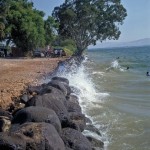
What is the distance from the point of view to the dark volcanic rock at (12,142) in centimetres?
599

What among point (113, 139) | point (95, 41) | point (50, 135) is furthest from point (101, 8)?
point (50, 135)

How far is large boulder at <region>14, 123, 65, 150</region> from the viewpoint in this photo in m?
6.29

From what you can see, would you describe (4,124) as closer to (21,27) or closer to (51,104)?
(51,104)

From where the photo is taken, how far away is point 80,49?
50.8m

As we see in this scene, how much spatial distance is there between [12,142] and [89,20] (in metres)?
44.9

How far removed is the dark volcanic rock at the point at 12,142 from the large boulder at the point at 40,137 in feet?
0.43

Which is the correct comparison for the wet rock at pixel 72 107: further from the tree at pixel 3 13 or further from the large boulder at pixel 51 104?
the tree at pixel 3 13

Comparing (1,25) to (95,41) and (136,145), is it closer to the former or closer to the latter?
(95,41)

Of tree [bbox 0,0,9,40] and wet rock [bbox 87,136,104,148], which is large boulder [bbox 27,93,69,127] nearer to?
wet rock [bbox 87,136,104,148]

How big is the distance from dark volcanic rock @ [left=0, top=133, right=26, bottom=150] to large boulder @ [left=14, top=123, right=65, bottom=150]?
13 cm

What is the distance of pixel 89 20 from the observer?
5009 cm

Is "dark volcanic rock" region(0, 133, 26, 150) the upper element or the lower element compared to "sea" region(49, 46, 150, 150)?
upper

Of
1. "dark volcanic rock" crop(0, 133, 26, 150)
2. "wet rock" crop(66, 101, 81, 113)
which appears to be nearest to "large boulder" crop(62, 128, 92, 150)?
"dark volcanic rock" crop(0, 133, 26, 150)

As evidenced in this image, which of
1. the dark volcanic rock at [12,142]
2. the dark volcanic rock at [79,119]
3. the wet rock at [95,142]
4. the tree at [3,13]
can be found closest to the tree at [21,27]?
the tree at [3,13]
